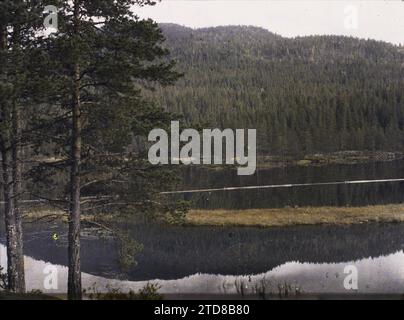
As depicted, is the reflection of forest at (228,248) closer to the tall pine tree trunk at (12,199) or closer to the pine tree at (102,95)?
the tall pine tree trunk at (12,199)

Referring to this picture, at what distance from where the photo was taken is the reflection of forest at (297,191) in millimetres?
47988

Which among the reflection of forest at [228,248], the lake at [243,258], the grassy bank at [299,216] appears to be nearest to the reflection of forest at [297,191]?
the lake at [243,258]

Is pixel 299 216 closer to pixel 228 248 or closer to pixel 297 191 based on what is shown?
pixel 228 248

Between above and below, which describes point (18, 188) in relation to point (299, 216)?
above

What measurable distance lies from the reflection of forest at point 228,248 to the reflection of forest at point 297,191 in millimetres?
8914

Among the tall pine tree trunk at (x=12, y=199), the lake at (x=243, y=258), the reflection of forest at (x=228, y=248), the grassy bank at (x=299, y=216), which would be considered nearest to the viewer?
the tall pine tree trunk at (x=12, y=199)

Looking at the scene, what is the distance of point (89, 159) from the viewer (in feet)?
56.7

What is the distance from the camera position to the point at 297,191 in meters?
55.3

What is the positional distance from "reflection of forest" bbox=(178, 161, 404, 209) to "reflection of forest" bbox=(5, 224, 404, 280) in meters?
8.91

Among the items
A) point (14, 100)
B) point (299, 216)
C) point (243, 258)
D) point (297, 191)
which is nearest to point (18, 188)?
point (14, 100)

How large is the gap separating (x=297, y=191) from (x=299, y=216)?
48.4 feet

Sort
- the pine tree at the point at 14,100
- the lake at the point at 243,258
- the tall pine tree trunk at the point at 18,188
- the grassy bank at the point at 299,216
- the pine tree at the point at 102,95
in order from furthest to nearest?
the grassy bank at the point at 299,216 < the lake at the point at 243,258 < the tall pine tree trunk at the point at 18,188 < the pine tree at the point at 102,95 < the pine tree at the point at 14,100

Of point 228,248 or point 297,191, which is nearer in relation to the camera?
point 228,248

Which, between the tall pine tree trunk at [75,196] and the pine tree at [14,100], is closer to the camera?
the pine tree at [14,100]
